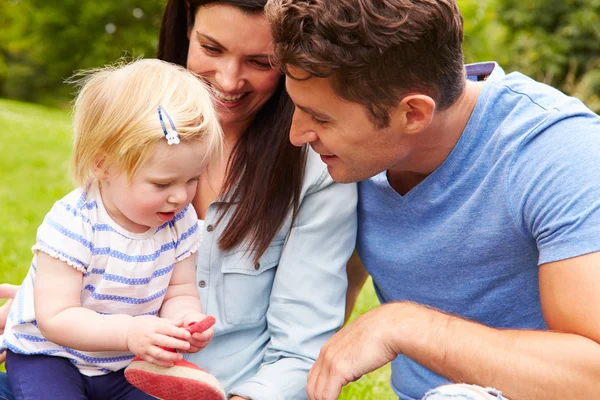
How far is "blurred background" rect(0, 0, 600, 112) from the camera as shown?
1561 cm

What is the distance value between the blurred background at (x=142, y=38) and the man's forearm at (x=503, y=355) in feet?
36.9

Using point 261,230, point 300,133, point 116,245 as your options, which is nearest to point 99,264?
point 116,245

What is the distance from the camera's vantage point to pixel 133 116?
2.12 metres

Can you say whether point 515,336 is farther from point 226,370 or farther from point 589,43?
point 589,43

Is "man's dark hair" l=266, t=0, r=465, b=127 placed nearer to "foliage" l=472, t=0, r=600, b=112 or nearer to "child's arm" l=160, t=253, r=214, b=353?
"child's arm" l=160, t=253, r=214, b=353

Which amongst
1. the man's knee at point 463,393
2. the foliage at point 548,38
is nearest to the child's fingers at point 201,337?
the man's knee at point 463,393

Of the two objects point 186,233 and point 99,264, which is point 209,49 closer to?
point 186,233

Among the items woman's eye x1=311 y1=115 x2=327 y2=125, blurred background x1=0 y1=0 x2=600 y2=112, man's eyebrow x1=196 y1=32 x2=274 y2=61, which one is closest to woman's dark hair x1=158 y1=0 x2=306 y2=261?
man's eyebrow x1=196 y1=32 x2=274 y2=61

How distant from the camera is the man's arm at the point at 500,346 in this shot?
6.36ft

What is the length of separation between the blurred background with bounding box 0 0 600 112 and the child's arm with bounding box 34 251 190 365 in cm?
1157

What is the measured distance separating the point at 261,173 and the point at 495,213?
0.77m

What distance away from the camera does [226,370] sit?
8.45 ft

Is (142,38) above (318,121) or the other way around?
the other way around

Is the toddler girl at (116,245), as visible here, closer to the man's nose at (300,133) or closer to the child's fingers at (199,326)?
the child's fingers at (199,326)
